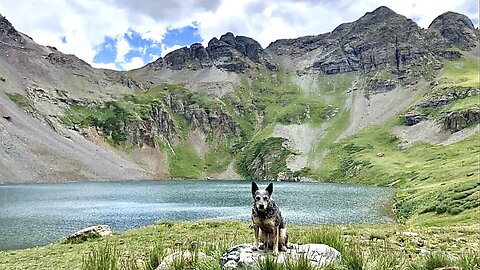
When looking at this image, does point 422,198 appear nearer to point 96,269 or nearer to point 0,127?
point 96,269

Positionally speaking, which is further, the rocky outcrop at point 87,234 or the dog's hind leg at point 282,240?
→ the rocky outcrop at point 87,234

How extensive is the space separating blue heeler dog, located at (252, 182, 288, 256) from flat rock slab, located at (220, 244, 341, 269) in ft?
1.07

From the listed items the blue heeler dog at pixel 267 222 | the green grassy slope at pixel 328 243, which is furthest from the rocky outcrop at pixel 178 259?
the blue heeler dog at pixel 267 222

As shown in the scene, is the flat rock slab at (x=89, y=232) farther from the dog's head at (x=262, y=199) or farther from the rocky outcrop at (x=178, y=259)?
the dog's head at (x=262, y=199)

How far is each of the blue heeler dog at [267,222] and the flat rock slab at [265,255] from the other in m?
0.32

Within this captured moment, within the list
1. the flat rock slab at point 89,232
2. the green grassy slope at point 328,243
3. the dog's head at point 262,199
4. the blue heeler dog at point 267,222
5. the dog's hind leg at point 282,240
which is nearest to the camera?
the green grassy slope at point 328,243

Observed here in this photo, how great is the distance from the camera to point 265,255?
9211mm

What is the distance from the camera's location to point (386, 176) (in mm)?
186500

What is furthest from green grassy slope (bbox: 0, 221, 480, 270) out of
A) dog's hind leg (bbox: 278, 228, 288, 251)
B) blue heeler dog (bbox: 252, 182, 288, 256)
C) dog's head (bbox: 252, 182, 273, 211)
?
dog's head (bbox: 252, 182, 273, 211)

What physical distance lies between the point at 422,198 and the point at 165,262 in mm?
77710

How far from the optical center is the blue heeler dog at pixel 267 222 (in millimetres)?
10375

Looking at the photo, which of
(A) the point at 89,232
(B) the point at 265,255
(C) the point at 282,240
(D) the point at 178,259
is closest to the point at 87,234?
(A) the point at 89,232

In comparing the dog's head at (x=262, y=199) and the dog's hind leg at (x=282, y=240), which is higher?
the dog's head at (x=262, y=199)

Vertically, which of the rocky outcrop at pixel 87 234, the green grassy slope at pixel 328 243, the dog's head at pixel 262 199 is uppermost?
the dog's head at pixel 262 199
